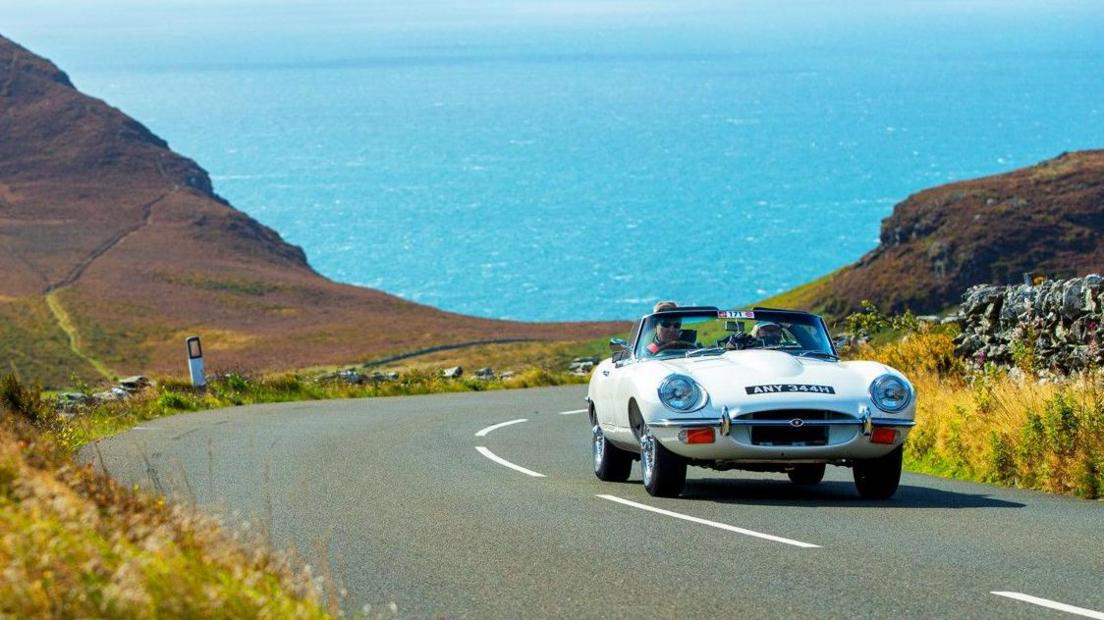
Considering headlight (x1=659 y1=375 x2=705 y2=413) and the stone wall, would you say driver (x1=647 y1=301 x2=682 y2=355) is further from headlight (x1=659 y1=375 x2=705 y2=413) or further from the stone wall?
the stone wall

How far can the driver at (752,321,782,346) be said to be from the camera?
1410 centimetres

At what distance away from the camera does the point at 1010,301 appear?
2144 centimetres

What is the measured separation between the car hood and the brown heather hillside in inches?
1759

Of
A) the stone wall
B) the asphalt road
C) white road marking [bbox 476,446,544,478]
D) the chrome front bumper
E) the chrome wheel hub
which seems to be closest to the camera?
the asphalt road

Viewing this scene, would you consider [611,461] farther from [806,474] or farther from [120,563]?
[120,563]

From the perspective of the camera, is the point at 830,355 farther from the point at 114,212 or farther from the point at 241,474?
the point at 114,212

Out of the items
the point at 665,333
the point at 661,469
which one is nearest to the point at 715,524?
the point at 661,469

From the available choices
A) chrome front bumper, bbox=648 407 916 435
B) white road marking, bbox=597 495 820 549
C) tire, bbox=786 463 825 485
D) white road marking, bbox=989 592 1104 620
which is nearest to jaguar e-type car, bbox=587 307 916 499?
chrome front bumper, bbox=648 407 916 435

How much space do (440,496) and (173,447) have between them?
263 inches

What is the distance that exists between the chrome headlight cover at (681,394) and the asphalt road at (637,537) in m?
0.74

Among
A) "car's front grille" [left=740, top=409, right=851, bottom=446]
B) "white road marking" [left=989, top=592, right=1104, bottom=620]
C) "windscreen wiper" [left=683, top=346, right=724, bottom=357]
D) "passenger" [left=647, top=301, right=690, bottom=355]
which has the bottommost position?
"white road marking" [left=989, top=592, right=1104, bottom=620]

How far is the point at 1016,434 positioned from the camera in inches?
580

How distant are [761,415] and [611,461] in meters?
2.59

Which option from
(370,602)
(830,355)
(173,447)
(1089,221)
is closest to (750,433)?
(830,355)
